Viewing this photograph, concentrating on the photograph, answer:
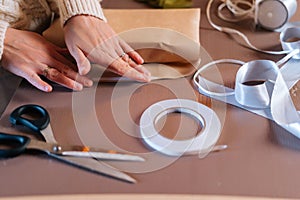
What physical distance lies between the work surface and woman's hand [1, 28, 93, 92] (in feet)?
0.05

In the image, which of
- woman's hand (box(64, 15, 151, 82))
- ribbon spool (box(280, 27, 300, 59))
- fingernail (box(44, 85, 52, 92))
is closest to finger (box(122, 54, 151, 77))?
woman's hand (box(64, 15, 151, 82))

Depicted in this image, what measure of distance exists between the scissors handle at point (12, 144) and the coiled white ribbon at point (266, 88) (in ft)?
0.78

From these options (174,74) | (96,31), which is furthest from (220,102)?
(96,31)

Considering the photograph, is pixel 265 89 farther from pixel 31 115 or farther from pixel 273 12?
pixel 31 115

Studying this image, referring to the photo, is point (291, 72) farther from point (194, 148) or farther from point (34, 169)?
point (34, 169)

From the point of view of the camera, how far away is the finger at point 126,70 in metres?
0.60

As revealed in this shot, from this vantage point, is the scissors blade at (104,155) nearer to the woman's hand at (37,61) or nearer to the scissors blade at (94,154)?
the scissors blade at (94,154)

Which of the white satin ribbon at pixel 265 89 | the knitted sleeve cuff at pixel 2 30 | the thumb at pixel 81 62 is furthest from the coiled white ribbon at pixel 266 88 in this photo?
the knitted sleeve cuff at pixel 2 30

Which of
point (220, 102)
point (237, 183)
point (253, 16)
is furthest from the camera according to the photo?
point (253, 16)

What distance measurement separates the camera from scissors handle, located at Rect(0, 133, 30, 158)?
1.63 ft

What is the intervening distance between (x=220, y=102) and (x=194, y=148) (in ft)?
0.32

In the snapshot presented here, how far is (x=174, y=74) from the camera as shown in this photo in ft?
2.04

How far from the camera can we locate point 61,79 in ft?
1.96

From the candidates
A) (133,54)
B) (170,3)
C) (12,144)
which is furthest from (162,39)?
(12,144)
